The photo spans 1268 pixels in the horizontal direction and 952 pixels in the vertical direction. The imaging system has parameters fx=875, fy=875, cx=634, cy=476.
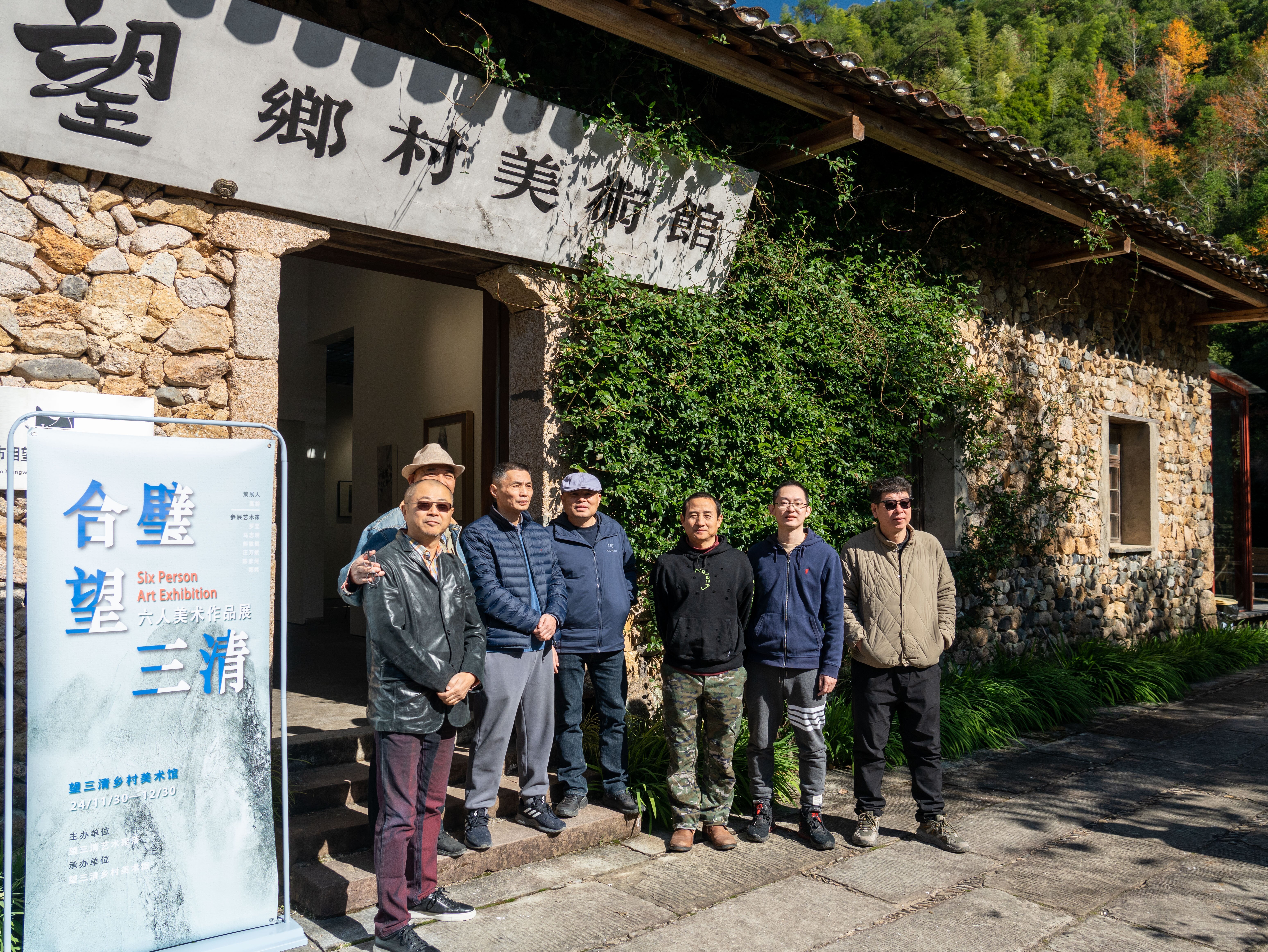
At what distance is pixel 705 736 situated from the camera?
13.2ft

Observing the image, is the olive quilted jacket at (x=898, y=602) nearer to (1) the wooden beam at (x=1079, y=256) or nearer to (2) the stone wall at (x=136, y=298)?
(2) the stone wall at (x=136, y=298)

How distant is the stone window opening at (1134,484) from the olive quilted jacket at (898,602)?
5927 mm

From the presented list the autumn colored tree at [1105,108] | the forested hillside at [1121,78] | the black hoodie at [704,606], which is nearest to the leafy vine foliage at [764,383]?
the black hoodie at [704,606]

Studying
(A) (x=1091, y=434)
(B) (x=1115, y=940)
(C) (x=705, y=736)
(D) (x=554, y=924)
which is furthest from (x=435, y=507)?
(A) (x=1091, y=434)

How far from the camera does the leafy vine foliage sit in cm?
500

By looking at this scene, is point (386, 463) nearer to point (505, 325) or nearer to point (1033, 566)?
point (505, 325)

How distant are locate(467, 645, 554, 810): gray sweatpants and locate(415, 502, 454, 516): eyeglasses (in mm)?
696

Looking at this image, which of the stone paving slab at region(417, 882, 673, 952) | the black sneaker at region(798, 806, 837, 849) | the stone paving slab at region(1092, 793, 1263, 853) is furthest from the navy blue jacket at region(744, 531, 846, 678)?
the stone paving slab at region(1092, 793, 1263, 853)

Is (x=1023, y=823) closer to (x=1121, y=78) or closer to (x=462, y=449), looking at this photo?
(x=462, y=449)

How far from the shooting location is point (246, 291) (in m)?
3.96

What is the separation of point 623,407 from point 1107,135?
32721 millimetres

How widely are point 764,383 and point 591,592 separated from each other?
6.97 ft

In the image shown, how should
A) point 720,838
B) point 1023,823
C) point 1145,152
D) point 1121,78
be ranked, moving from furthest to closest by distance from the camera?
point 1121,78 < point 1145,152 < point 1023,823 < point 720,838

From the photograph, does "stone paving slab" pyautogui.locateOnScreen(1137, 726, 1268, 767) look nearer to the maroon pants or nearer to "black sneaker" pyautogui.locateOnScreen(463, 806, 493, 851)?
"black sneaker" pyautogui.locateOnScreen(463, 806, 493, 851)
